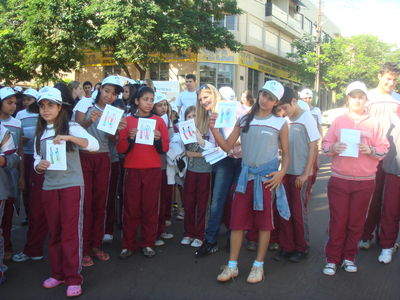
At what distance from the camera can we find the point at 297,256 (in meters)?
4.48

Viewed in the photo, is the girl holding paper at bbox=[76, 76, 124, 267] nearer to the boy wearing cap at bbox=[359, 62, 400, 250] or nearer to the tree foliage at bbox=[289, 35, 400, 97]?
the boy wearing cap at bbox=[359, 62, 400, 250]

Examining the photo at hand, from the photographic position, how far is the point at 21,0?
1920 centimetres

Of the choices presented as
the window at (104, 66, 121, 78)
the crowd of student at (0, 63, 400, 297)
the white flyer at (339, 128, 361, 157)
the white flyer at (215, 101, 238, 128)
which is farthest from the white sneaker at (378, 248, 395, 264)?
the window at (104, 66, 121, 78)

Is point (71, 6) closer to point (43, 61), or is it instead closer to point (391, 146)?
point (43, 61)

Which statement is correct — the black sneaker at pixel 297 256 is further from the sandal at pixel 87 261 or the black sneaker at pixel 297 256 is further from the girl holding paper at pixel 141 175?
the sandal at pixel 87 261

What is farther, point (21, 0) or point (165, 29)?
point (21, 0)

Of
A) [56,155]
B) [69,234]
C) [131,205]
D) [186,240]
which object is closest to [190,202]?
[186,240]

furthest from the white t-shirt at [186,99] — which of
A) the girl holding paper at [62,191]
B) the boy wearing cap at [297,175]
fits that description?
the girl holding paper at [62,191]

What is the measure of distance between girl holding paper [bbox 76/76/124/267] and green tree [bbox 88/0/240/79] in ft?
43.4

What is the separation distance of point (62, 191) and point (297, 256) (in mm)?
2742

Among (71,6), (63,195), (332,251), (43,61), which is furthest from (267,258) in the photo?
(43,61)

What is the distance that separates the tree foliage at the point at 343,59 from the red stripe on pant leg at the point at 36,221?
2754 centimetres

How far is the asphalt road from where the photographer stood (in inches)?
142

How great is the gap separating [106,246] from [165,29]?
14.6m
